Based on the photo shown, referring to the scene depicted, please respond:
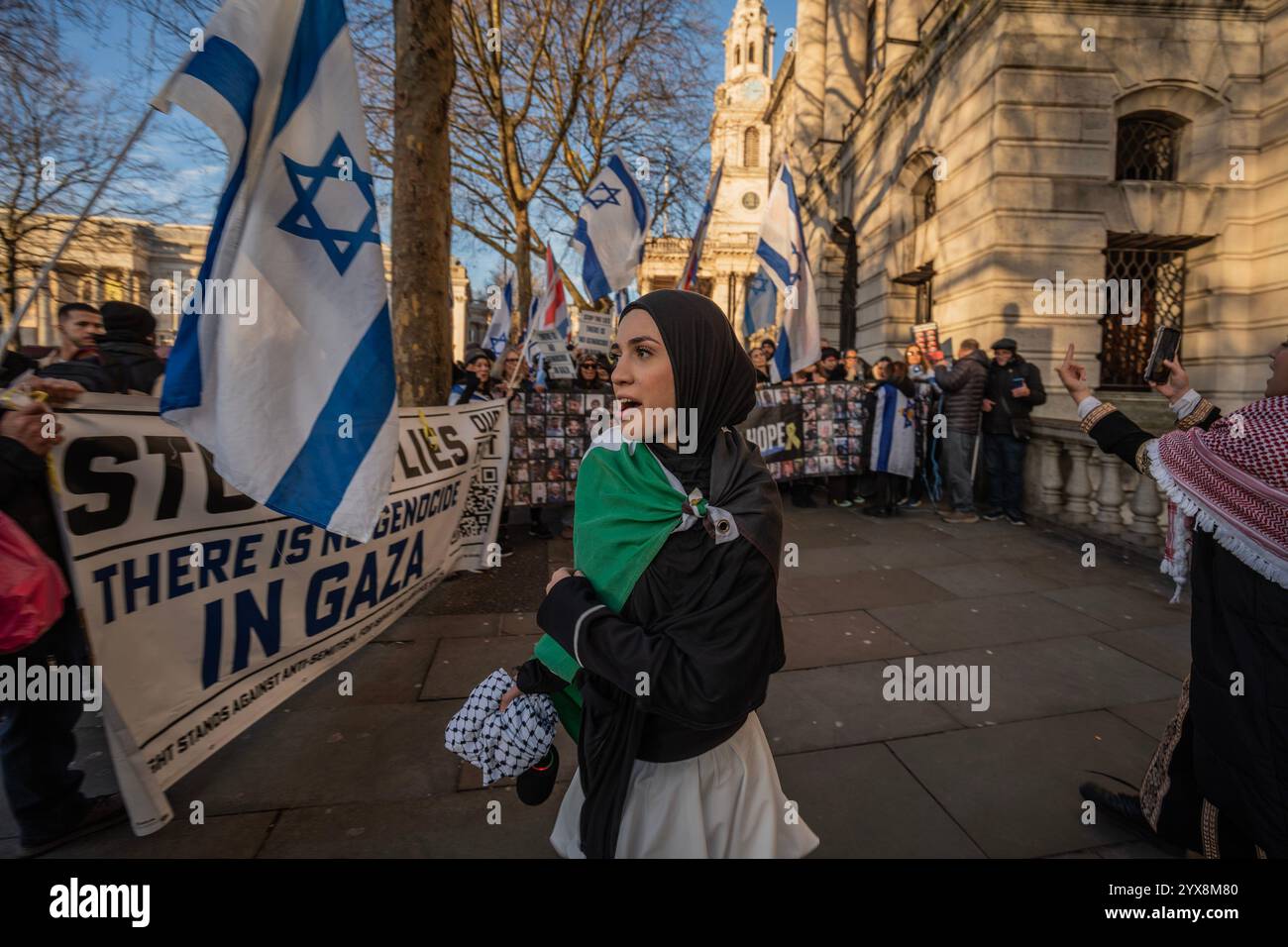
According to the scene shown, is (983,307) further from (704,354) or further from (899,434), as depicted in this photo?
(704,354)

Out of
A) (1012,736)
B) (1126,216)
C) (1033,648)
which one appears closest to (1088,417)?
(1012,736)

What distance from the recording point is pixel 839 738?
11.0 ft

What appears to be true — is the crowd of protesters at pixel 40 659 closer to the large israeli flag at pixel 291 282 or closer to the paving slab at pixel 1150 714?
the large israeli flag at pixel 291 282

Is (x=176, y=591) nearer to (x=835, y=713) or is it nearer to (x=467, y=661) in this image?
(x=467, y=661)

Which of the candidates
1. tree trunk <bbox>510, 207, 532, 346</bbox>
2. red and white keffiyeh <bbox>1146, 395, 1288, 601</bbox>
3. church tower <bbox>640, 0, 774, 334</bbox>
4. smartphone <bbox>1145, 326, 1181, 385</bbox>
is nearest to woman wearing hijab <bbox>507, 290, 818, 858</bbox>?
red and white keffiyeh <bbox>1146, 395, 1288, 601</bbox>

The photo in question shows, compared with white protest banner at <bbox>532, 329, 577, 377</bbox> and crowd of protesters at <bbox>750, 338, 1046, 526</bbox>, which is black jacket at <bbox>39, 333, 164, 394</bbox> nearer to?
white protest banner at <bbox>532, 329, 577, 377</bbox>

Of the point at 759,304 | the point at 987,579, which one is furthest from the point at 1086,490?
the point at 759,304

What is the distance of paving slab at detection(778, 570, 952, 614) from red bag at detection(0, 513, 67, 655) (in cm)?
452

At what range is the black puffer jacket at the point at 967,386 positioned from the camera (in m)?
8.59

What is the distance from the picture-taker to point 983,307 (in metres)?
11.1

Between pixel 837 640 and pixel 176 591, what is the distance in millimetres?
3880

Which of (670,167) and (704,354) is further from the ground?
(670,167)

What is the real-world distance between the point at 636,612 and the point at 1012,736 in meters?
2.78
